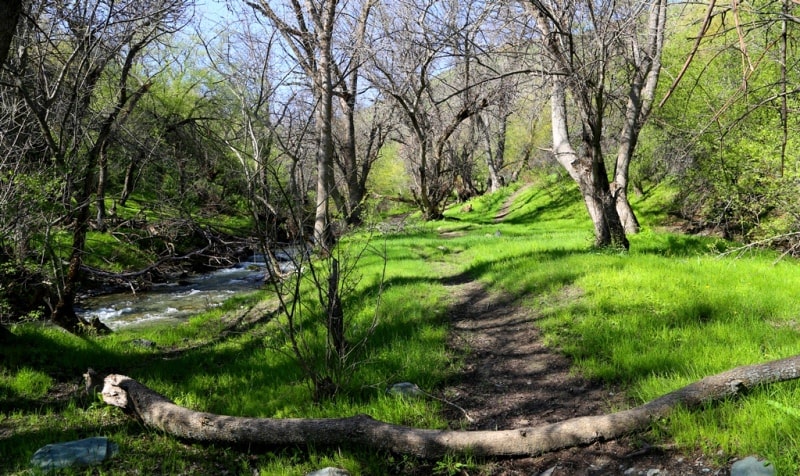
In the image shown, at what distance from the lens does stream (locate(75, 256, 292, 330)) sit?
1026 centimetres

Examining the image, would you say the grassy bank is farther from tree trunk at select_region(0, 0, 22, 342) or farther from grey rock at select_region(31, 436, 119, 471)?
tree trunk at select_region(0, 0, 22, 342)

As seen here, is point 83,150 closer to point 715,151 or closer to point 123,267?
point 123,267

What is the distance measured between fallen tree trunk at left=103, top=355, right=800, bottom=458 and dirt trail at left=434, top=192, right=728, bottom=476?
0.10m

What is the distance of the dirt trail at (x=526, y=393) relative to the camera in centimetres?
296

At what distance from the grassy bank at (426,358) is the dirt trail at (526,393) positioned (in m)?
0.16

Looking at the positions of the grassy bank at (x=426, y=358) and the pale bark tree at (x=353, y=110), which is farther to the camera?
the pale bark tree at (x=353, y=110)

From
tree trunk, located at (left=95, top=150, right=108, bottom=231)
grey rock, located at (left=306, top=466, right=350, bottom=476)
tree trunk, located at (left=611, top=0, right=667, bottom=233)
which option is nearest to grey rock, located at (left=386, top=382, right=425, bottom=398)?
grey rock, located at (left=306, top=466, right=350, bottom=476)

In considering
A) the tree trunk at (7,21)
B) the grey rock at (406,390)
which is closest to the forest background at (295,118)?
the tree trunk at (7,21)

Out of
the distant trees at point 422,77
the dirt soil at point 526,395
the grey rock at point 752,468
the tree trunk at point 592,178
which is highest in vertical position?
the distant trees at point 422,77

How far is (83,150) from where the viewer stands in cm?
935

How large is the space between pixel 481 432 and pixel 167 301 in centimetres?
1071

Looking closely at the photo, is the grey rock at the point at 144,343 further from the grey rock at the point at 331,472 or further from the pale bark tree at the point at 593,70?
the pale bark tree at the point at 593,70

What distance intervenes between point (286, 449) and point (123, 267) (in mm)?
12926

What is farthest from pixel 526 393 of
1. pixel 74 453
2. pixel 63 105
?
pixel 63 105
